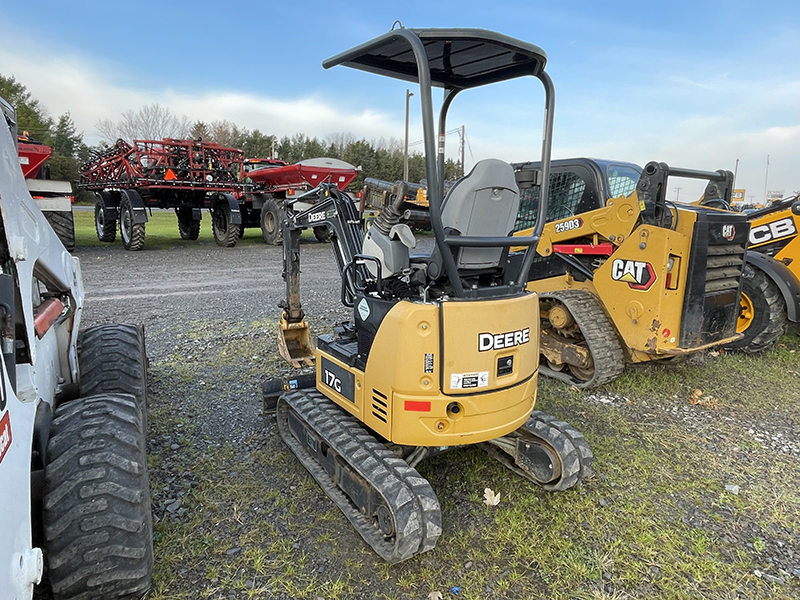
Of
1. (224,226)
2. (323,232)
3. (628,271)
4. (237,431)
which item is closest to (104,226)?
(224,226)

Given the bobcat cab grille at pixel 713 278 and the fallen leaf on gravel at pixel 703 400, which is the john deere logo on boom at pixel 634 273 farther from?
the fallen leaf on gravel at pixel 703 400

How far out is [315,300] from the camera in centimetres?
877

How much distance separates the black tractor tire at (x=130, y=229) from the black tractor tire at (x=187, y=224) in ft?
6.46

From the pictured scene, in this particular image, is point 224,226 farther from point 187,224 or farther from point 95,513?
point 95,513

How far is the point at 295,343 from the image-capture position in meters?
5.68

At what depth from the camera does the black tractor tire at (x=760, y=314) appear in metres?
6.16

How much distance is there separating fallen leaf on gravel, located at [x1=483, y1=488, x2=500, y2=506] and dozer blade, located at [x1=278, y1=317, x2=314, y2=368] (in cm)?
258

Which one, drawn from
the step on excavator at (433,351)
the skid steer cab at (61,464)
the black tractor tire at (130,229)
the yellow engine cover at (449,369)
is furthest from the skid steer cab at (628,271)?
the black tractor tire at (130,229)

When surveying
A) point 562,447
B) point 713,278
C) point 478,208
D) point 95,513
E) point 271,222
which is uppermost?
point 478,208

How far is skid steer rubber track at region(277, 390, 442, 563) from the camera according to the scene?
2.59 metres

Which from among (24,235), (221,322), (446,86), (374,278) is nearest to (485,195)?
(374,278)

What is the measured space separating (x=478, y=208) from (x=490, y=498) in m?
1.81

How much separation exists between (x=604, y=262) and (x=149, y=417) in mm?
4391

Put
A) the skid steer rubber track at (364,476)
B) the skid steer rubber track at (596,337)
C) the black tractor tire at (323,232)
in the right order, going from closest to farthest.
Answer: the skid steer rubber track at (364,476) → the black tractor tire at (323,232) → the skid steer rubber track at (596,337)
